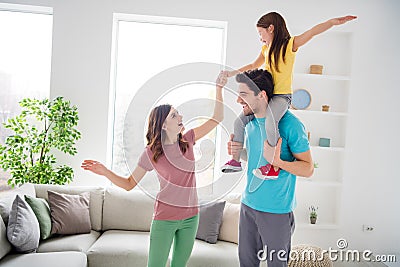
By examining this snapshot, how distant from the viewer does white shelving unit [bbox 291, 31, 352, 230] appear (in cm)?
424

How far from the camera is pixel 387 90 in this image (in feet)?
13.9

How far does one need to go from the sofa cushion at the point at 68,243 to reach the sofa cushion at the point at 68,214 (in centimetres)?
5

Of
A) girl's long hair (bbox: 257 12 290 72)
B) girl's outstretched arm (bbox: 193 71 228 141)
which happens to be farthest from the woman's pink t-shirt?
girl's long hair (bbox: 257 12 290 72)

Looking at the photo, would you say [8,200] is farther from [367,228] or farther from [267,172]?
[367,228]

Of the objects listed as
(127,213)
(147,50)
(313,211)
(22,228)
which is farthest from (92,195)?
(313,211)

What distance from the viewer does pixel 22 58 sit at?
4.33 meters

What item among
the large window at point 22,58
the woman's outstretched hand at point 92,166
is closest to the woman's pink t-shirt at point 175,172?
the woman's outstretched hand at point 92,166

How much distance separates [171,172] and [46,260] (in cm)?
130

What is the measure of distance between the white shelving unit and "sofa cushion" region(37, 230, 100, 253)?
6.40 ft

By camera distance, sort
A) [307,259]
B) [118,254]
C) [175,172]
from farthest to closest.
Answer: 1. [307,259]
2. [118,254]
3. [175,172]

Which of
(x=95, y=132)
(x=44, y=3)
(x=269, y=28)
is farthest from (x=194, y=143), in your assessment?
(x=44, y=3)

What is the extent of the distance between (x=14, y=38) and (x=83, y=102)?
979 mm

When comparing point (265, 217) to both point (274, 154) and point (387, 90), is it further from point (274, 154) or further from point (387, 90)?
point (387, 90)

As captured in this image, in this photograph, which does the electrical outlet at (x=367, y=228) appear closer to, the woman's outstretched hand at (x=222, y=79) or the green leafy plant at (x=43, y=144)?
the green leafy plant at (x=43, y=144)
